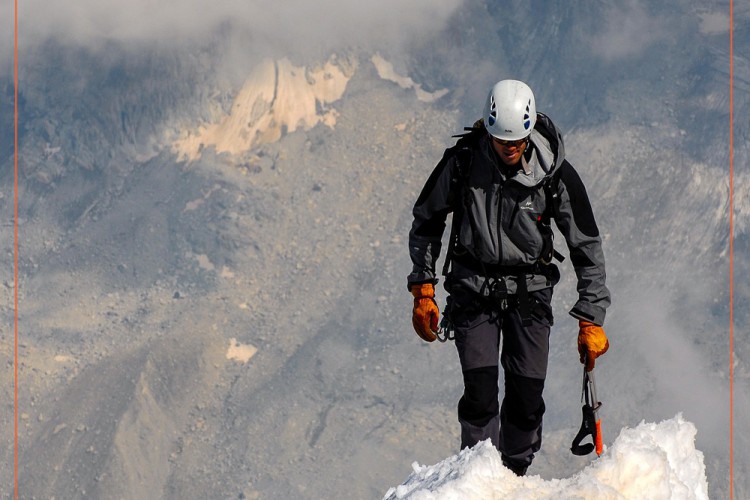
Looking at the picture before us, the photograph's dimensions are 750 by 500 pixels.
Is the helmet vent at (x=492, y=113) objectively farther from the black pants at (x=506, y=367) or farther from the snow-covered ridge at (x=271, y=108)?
the snow-covered ridge at (x=271, y=108)

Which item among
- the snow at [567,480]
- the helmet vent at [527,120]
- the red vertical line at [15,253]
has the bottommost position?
the red vertical line at [15,253]

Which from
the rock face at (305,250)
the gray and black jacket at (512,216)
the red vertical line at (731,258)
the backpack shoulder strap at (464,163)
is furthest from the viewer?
the rock face at (305,250)

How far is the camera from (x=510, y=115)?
5.41 meters

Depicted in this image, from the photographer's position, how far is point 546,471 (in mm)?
24344

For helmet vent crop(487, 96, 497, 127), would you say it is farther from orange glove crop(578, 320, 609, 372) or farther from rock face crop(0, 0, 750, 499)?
rock face crop(0, 0, 750, 499)

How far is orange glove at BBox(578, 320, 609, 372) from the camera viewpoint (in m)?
5.73

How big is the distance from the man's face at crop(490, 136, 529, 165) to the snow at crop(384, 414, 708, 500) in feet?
5.36

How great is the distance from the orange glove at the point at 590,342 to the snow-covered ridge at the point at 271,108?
28.4 metres

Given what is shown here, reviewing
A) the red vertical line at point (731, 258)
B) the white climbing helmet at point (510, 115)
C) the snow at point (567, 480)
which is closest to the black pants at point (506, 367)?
the white climbing helmet at point (510, 115)

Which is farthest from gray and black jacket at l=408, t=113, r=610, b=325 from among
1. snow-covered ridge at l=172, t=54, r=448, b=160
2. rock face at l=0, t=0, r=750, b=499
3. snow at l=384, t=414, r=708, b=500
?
snow-covered ridge at l=172, t=54, r=448, b=160

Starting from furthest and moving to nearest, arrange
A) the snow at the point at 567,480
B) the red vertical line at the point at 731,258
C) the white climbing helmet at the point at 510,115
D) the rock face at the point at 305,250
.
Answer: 1. the rock face at the point at 305,250
2. the red vertical line at the point at 731,258
3. the white climbing helmet at the point at 510,115
4. the snow at the point at 567,480

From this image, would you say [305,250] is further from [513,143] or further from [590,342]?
[513,143]

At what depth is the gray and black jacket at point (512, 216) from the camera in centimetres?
561

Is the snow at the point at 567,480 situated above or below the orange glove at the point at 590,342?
above
